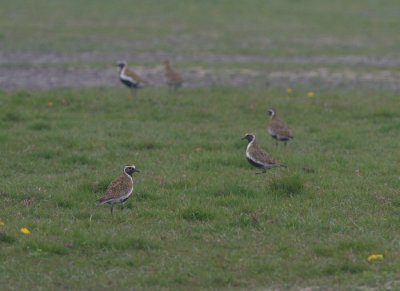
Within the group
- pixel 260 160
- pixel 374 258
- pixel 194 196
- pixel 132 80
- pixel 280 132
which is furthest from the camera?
pixel 132 80

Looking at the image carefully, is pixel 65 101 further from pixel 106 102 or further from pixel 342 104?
pixel 342 104

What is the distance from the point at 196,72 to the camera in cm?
3123

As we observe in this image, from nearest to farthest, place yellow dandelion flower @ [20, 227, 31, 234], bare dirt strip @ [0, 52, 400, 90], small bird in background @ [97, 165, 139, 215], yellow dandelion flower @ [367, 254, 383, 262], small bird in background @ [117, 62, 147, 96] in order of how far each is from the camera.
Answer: yellow dandelion flower @ [367, 254, 383, 262], yellow dandelion flower @ [20, 227, 31, 234], small bird in background @ [97, 165, 139, 215], small bird in background @ [117, 62, 147, 96], bare dirt strip @ [0, 52, 400, 90]

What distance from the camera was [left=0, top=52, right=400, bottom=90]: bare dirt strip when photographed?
28.4 m

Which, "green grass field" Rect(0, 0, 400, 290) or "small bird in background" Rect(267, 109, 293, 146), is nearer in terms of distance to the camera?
"green grass field" Rect(0, 0, 400, 290)

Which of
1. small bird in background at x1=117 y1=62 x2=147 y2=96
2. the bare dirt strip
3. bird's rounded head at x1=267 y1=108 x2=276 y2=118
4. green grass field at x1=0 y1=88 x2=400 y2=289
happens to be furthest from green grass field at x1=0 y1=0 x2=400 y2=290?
the bare dirt strip

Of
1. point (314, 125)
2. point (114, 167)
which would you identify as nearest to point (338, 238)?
point (114, 167)

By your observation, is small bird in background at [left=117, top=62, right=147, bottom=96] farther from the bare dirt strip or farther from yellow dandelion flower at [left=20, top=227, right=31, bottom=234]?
yellow dandelion flower at [left=20, top=227, right=31, bottom=234]

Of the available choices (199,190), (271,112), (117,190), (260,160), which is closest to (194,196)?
(199,190)

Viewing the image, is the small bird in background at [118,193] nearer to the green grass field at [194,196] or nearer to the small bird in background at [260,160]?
the green grass field at [194,196]

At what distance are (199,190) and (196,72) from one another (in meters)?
16.5

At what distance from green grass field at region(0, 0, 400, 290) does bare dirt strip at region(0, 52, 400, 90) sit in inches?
32.2

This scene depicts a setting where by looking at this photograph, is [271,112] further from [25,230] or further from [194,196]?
[25,230]

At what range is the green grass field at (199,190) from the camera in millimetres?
11406
